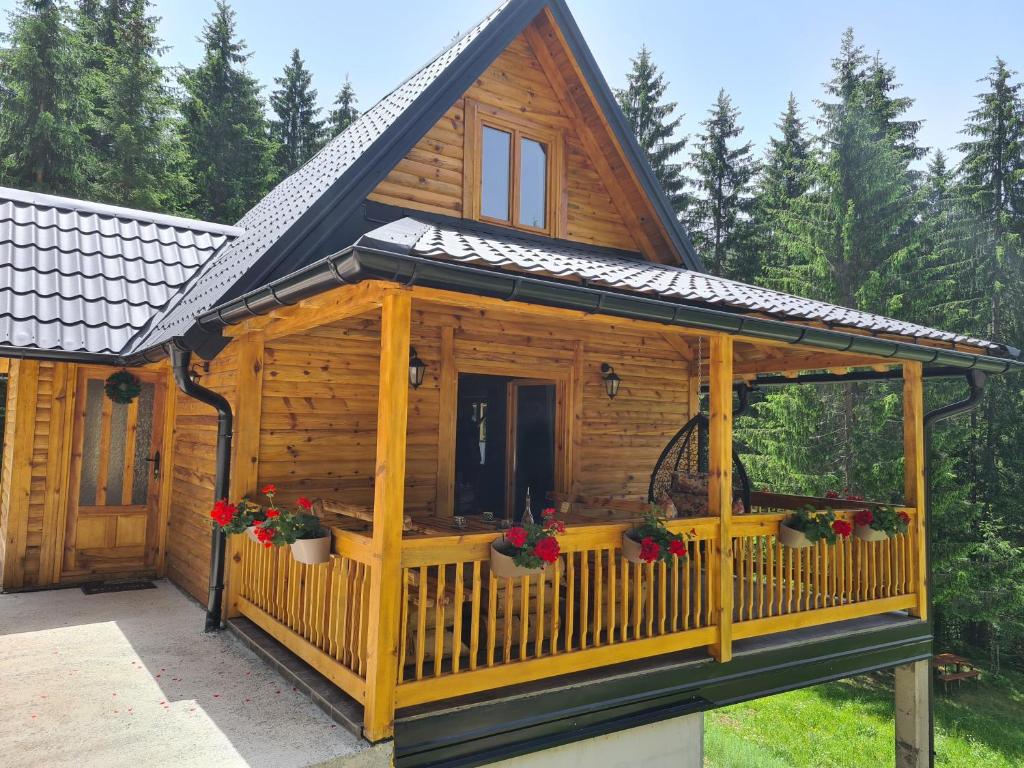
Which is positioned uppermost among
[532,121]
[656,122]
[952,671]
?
[656,122]

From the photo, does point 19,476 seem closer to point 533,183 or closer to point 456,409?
point 456,409

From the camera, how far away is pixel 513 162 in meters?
7.13

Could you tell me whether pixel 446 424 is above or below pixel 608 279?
below

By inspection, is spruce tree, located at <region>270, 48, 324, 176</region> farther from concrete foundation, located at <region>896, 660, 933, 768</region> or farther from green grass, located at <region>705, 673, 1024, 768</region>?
concrete foundation, located at <region>896, 660, 933, 768</region>

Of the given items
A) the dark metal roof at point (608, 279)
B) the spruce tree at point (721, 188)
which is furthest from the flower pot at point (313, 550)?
the spruce tree at point (721, 188)

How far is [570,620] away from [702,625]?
125cm

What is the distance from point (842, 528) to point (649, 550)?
2.11 meters

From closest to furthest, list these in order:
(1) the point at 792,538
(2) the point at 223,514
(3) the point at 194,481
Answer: (2) the point at 223,514, (1) the point at 792,538, (3) the point at 194,481

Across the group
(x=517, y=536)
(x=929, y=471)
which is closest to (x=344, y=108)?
(x=929, y=471)

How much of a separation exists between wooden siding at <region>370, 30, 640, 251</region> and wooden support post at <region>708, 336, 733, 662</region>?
10.3 feet

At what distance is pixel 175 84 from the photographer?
22.0m

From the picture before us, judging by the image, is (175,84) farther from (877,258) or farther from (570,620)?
(570,620)

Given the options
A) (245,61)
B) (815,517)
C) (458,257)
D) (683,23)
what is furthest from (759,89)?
(458,257)

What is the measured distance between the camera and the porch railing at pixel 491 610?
3678 mm
